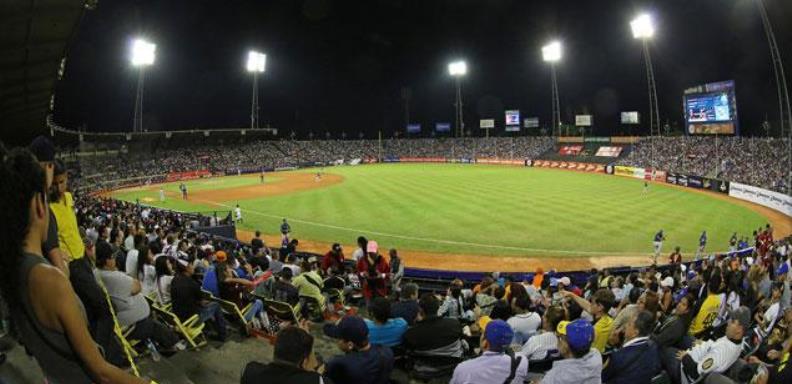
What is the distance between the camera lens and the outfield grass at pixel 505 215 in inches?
1134

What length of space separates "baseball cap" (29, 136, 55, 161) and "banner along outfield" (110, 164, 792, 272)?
2085 cm

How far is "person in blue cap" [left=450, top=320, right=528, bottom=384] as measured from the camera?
16.6 feet

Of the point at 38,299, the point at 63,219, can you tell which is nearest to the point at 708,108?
the point at 63,219

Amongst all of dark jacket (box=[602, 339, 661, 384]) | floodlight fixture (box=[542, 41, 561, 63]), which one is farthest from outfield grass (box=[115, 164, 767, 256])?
floodlight fixture (box=[542, 41, 561, 63])

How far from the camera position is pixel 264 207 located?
1671 inches

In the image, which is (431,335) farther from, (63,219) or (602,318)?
(63,219)

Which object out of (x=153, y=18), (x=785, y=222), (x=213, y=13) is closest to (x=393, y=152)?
(x=213, y=13)

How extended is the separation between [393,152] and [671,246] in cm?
8211

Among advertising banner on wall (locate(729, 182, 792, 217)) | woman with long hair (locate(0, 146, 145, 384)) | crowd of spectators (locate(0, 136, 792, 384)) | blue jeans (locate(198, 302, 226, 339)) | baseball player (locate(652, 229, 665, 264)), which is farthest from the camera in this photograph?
advertising banner on wall (locate(729, 182, 792, 217))

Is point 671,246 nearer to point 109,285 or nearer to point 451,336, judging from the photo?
point 451,336

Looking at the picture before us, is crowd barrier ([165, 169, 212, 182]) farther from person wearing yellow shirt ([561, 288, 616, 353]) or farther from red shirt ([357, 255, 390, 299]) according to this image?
person wearing yellow shirt ([561, 288, 616, 353])

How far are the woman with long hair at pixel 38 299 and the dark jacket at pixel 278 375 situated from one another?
4.01 ft

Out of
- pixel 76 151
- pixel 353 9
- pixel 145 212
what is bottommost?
pixel 145 212

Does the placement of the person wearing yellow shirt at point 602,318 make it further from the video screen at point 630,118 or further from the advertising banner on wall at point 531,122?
the advertising banner on wall at point 531,122
